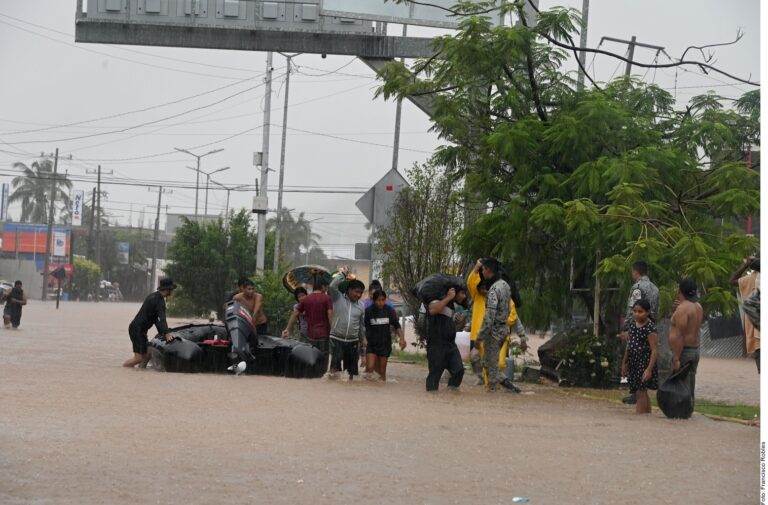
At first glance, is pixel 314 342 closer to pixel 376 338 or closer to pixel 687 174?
pixel 376 338

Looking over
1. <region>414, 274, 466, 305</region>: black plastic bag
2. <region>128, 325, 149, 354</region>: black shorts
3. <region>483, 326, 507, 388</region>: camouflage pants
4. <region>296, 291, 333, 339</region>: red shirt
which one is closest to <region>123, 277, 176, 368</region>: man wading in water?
<region>128, 325, 149, 354</region>: black shorts

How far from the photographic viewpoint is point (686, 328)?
46.3 feet

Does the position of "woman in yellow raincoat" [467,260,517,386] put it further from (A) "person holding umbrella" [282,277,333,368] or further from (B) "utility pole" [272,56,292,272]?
(B) "utility pole" [272,56,292,272]

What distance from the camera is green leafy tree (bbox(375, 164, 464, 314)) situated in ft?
89.0

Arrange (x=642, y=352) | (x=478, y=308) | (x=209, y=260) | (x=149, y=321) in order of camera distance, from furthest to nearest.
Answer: (x=209, y=260) < (x=149, y=321) < (x=478, y=308) < (x=642, y=352)

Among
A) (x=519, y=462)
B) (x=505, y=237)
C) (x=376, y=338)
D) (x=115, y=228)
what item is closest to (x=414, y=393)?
(x=376, y=338)

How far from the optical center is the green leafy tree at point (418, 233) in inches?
1069

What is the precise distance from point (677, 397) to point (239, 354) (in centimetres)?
724

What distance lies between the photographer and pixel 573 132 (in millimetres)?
17625

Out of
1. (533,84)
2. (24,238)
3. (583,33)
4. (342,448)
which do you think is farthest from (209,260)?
(24,238)

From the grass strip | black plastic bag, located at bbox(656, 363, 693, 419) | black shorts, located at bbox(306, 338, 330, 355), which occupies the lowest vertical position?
the grass strip

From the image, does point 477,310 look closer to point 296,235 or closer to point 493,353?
point 493,353

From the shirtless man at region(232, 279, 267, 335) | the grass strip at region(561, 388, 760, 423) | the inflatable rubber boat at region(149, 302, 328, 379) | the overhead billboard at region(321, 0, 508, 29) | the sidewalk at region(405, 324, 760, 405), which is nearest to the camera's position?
the grass strip at region(561, 388, 760, 423)

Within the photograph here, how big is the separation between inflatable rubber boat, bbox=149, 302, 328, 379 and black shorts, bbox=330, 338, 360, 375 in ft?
1.15
